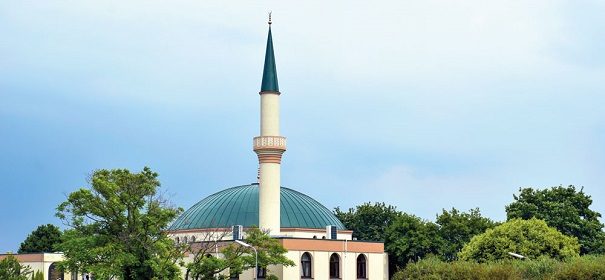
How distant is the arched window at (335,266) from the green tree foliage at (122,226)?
17196mm

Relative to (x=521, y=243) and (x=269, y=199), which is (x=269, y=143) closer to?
→ (x=269, y=199)

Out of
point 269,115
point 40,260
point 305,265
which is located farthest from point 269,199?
point 40,260

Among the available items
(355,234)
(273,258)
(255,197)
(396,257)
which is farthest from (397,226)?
(273,258)

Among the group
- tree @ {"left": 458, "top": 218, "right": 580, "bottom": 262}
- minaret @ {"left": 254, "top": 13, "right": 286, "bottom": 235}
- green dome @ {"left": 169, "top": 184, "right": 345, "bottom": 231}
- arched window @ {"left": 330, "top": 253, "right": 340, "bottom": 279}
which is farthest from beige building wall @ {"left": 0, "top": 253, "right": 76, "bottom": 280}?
tree @ {"left": 458, "top": 218, "right": 580, "bottom": 262}

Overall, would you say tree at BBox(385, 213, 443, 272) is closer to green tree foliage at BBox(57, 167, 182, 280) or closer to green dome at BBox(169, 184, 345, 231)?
green dome at BBox(169, 184, 345, 231)

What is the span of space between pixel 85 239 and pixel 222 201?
25058mm

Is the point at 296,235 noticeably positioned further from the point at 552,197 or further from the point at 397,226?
the point at 552,197

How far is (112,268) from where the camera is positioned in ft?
214

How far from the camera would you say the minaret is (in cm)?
8044

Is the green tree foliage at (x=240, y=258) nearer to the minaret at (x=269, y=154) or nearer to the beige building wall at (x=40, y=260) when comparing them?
the minaret at (x=269, y=154)

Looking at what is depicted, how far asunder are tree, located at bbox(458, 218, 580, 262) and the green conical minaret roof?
22553 millimetres

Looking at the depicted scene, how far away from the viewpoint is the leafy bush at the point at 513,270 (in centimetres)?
6469

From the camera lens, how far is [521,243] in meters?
87.2

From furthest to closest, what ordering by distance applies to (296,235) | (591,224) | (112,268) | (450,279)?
(591,224) < (296,235) < (450,279) < (112,268)
